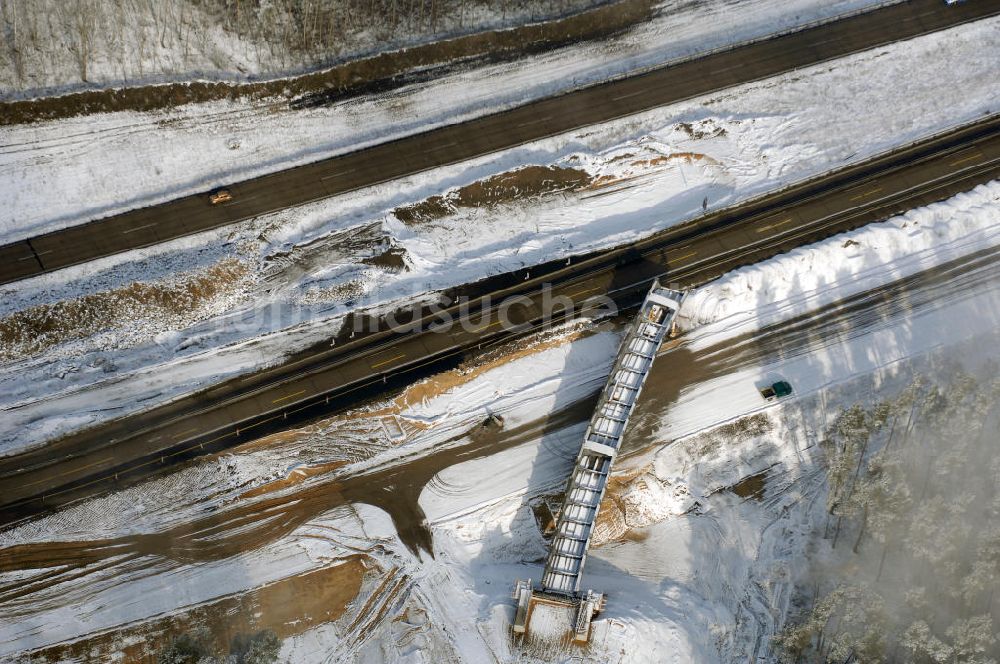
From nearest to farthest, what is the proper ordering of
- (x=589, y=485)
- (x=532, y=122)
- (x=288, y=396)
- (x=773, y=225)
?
(x=589, y=485)
(x=288, y=396)
(x=773, y=225)
(x=532, y=122)

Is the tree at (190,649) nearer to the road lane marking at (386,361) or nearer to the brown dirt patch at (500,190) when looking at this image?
the road lane marking at (386,361)

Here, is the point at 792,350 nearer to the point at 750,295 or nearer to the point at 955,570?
the point at 750,295

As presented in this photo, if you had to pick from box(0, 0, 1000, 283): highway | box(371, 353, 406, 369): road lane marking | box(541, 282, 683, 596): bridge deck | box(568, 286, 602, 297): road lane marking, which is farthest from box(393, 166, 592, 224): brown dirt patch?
box(541, 282, 683, 596): bridge deck

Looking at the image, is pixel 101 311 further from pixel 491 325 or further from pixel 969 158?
pixel 969 158

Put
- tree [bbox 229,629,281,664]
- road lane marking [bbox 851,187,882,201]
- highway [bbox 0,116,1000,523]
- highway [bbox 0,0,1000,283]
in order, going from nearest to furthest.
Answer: tree [bbox 229,629,281,664] < highway [bbox 0,116,1000,523] < highway [bbox 0,0,1000,283] < road lane marking [bbox 851,187,882,201]

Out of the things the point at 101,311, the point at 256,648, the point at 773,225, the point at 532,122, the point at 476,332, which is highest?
the point at 532,122

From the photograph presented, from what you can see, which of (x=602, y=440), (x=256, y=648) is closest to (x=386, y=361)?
(x=602, y=440)

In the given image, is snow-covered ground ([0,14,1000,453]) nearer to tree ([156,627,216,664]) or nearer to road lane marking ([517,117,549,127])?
road lane marking ([517,117,549,127])
